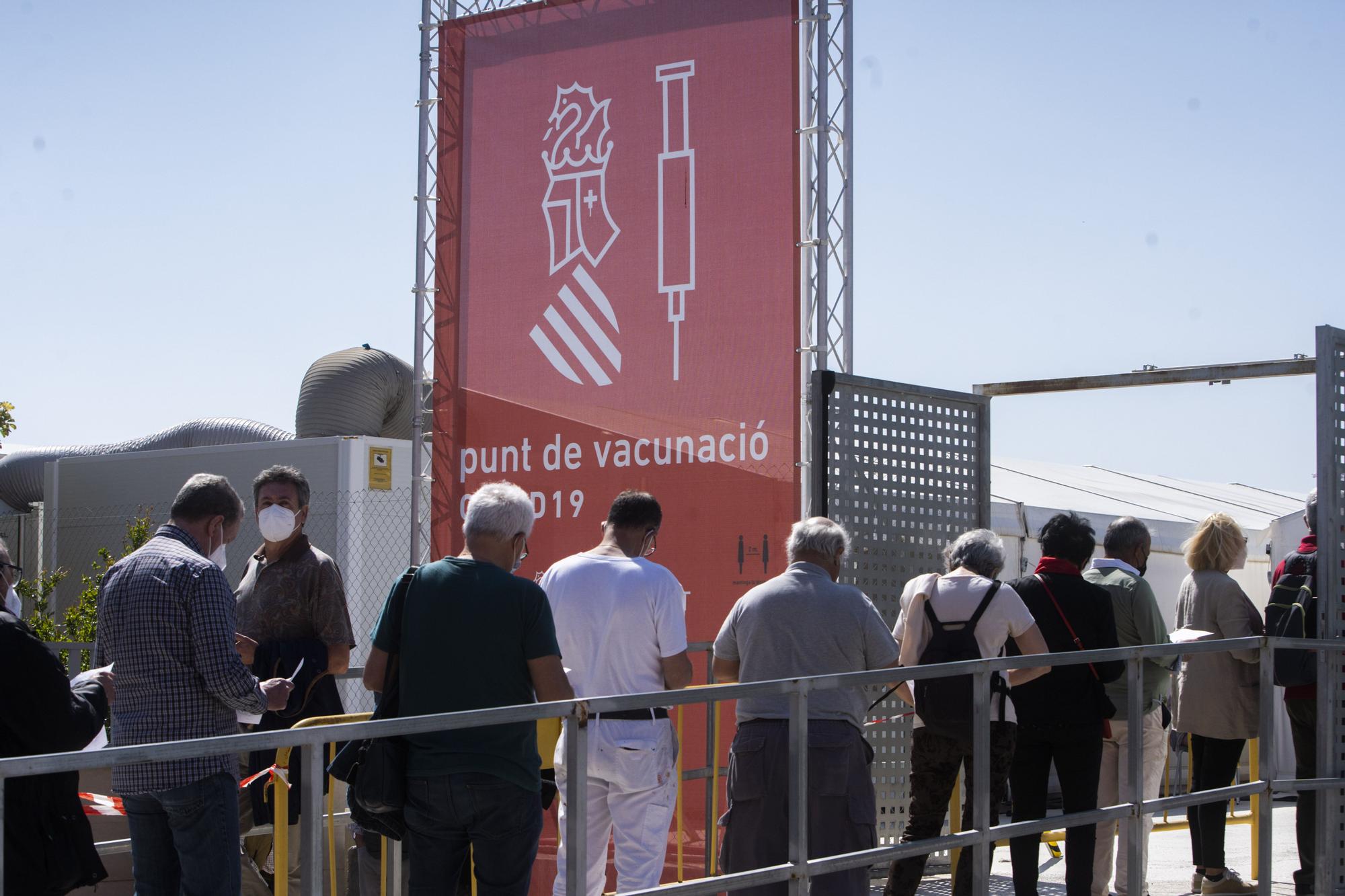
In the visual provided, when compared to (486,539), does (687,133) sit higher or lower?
higher

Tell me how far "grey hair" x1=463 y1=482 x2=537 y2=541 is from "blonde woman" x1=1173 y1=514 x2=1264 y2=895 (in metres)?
3.56

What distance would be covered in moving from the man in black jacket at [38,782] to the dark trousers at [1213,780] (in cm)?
467

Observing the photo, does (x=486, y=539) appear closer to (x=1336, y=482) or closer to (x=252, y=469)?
(x=1336, y=482)

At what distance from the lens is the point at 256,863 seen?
6.25m

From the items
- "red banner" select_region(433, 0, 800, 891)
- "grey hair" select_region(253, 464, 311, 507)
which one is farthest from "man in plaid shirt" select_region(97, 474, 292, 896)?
"red banner" select_region(433, 0, 800, 891)

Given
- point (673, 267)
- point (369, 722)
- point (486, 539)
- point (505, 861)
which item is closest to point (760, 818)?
point (505, 861)

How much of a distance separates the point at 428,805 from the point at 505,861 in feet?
0.84

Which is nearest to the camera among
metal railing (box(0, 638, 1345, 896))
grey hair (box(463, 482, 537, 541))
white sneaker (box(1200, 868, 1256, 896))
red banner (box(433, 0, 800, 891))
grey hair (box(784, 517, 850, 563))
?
metal railing (box(0, 638, 1345, 896))

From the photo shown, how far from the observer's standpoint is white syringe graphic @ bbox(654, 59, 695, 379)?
8.27 metres

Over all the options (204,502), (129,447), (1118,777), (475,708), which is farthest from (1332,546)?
(129,447)

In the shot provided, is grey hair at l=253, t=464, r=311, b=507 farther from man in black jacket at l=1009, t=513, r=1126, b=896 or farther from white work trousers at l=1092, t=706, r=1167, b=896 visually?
white work trousers at l=1092, t=706, r=1167, b=896

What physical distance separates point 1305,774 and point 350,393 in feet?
44.9

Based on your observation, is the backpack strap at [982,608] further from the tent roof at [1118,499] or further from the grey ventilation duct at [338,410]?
the grey ventilation duct at [338,410]

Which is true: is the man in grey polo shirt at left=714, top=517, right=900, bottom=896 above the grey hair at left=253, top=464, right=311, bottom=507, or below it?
below
